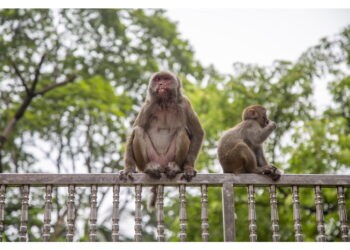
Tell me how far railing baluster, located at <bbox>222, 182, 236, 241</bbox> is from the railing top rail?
112 mm

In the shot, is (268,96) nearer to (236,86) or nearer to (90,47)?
(236,86)

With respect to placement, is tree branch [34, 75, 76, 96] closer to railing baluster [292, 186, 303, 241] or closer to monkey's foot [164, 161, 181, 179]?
monkey's foot [164, 161, 181, 179]

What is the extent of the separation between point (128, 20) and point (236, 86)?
17.0 ft

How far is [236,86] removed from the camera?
47.0ft

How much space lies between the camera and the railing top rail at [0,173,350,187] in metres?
6.21

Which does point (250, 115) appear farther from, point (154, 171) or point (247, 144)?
point (154, 171)

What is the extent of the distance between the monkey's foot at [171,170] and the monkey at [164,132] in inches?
0.7

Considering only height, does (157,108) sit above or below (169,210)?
above

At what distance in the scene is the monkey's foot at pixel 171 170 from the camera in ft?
21.2

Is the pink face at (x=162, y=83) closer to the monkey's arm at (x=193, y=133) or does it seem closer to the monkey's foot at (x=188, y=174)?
the monkey's arm at (x=193, y=133)

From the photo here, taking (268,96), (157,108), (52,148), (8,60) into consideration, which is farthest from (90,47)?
(157,108)

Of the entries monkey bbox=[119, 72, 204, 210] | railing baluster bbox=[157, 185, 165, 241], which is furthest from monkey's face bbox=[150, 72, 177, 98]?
railing baluster bbox=[157, 185, 165, 241]

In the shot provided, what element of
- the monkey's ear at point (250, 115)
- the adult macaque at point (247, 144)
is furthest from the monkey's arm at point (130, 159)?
the monkey's ear at point (250, 115)

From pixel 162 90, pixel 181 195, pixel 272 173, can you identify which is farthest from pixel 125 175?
pixel 272 173
